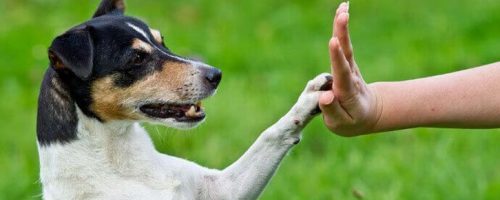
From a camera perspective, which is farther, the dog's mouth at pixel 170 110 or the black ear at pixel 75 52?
the dog's mouth at pixel 170 110

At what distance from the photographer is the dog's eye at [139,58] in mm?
4699

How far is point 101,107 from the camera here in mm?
4652

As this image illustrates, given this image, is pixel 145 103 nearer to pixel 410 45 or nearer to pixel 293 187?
pixel 293 187

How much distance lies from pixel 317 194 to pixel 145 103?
1.58 meters

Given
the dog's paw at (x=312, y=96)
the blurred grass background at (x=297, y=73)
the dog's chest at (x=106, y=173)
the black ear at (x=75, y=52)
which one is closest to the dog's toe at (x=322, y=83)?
the dog's paw at (x=312, y=96)

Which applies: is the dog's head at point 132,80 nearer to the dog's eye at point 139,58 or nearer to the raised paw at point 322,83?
the dog's eye at point 139,58

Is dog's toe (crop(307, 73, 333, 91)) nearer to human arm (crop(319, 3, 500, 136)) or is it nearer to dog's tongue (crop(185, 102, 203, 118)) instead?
human arm (crop(319, 3, 500, 136))

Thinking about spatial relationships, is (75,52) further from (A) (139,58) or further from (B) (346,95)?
(B) (346,95)

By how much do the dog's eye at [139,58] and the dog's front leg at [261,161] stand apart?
0.53m

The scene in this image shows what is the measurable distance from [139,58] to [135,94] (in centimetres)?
15

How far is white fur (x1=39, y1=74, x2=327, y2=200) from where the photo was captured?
458 cm

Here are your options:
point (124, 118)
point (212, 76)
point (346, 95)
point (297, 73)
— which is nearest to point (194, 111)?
point (212, 76)

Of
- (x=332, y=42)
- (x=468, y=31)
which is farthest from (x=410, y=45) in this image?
(x=332, y=42)

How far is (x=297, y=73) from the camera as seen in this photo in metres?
8.30
